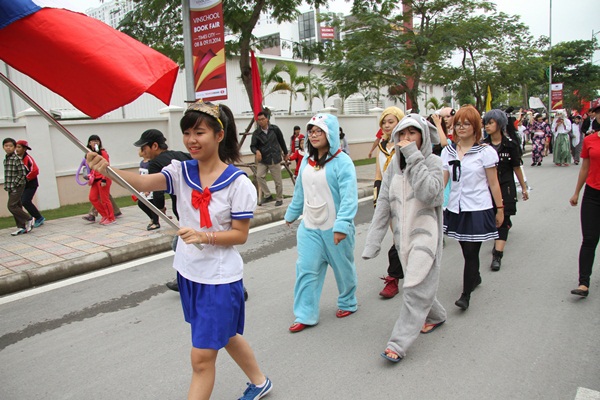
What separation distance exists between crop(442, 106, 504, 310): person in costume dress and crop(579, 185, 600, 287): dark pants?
0.71m

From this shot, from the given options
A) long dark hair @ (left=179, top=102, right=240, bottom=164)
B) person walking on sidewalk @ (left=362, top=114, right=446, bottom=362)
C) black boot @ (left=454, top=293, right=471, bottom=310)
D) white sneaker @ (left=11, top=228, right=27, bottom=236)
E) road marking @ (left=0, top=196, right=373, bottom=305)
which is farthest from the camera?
white sneaker @ (left=11, top=228, right=27, bottom=236)

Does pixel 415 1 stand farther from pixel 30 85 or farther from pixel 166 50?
pixel 30 85

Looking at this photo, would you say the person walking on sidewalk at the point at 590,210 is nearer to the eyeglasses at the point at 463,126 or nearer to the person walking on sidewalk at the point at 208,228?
the eyeglasses at the point at 463,126

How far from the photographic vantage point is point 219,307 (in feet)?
7.67

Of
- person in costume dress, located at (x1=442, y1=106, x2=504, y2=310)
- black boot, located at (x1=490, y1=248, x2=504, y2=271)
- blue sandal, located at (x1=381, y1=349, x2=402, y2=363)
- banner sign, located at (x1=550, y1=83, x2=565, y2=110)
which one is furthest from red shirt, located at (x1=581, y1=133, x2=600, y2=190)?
banner sign, located at (x1=550, y1=83, x2=565, y2=110)

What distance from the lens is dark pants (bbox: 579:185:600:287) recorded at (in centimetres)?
409

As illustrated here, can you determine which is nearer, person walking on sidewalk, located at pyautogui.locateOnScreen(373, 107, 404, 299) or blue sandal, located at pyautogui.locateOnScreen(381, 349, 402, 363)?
blue sandal, located at pyautogui.locateOnScreen(381, 349, 402, 363)

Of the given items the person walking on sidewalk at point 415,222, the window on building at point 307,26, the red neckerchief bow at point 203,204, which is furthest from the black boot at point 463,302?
the window on building at point 307,26

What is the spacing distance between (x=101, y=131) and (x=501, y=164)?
9.65 m

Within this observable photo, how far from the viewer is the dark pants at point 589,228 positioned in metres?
4.09

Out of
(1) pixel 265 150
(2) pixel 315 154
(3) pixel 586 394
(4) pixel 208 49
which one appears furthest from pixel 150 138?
(1) pixel 265 150

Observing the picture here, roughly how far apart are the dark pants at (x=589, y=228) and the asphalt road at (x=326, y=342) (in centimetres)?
28

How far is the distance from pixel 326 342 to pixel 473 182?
1943 mm

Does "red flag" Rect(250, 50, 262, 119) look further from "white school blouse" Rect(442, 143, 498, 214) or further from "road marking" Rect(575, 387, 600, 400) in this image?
"road marking" Rect(575, 387, 600, 400)
